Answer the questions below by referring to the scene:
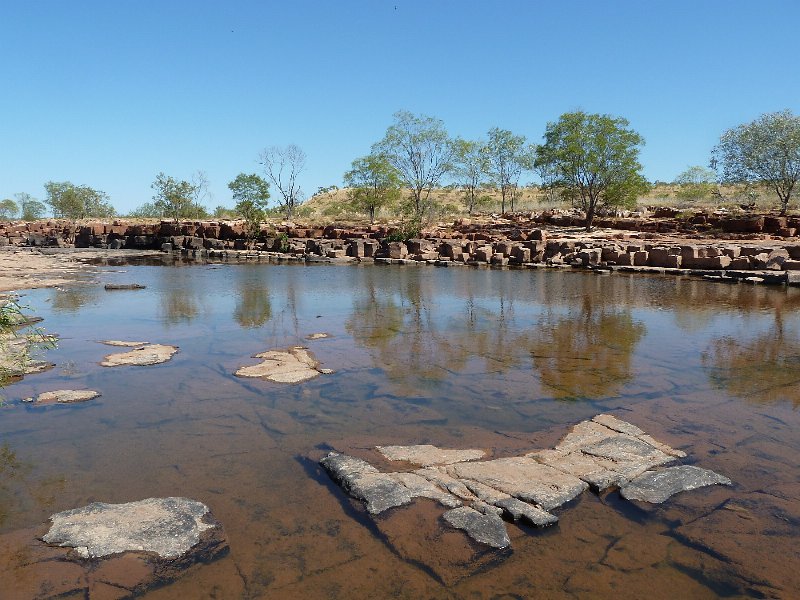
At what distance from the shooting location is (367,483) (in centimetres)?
381

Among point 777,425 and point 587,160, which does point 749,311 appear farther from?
point 587,160

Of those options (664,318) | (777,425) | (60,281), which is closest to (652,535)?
(777,425)

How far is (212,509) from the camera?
140 inches

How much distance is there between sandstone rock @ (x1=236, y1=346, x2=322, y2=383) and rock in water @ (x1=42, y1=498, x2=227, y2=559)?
111 inches

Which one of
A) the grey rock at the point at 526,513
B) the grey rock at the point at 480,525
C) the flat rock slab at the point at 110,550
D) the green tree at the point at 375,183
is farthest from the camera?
the green tree at the point at 375,183

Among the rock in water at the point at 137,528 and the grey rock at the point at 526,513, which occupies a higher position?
the rock in water at the point at 137,528

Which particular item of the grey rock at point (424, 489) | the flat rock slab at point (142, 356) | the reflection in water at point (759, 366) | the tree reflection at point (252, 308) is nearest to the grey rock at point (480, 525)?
the grey rock at point (424, 489)

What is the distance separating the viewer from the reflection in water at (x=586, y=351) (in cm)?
637

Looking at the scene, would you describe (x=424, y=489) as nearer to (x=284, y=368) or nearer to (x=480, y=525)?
(x=480, y=525)

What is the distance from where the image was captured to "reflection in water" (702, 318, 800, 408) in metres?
6.05

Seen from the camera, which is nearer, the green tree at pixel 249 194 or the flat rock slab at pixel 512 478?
the flat rock slab at pixel 512 478

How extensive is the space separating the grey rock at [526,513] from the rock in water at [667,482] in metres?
0.67

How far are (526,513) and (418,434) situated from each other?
1.54m

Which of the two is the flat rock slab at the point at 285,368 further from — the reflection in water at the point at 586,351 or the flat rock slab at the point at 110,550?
the flat rock slab at the point at 110,550
